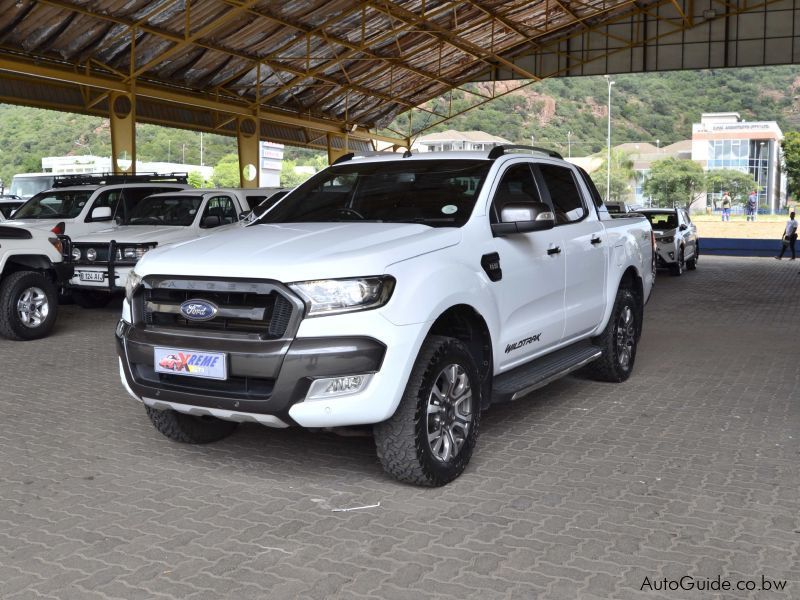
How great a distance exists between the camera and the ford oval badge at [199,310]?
442cm

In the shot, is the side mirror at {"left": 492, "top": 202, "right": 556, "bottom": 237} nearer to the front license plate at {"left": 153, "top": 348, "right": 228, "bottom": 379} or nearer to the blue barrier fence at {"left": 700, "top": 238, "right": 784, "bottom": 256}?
the front license plate at {"left": 153, "top": 348, "right": 228, "bottom": 379}

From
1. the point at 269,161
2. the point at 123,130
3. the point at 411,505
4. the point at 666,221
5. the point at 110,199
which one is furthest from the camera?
the point at 269,161

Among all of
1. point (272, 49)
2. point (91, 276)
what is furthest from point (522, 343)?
point (272, 49)

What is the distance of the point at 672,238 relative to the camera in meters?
20.2

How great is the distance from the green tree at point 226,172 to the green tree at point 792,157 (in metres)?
49.1

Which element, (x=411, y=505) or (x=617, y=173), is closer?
(x=411, y=505)

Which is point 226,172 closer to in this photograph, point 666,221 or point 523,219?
point 666,221

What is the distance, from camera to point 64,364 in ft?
27.8

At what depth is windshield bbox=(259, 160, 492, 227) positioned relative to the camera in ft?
17.5

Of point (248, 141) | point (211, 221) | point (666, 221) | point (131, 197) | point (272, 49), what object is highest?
point (272, 49)

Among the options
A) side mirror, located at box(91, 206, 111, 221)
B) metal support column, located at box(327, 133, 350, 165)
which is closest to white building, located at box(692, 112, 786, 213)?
metal support column, located at box(327, 133, 350, 165)

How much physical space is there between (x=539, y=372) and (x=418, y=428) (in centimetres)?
147

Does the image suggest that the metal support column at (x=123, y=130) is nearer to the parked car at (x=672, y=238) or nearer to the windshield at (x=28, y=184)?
the windshield at (x=28, y=184)

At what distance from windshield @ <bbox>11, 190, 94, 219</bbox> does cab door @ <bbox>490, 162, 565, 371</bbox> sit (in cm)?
941
